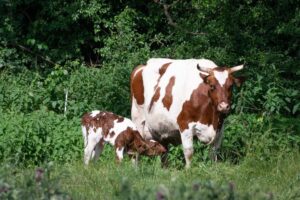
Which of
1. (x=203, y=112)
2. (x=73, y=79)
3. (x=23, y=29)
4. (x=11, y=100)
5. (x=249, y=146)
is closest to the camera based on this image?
(x=249, y=146)

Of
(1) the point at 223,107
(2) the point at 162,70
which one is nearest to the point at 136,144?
(2) the point at 162,70

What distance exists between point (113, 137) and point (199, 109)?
1.50 m

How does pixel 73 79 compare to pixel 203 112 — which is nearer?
pixel 203 112

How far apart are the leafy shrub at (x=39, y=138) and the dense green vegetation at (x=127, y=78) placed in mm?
20

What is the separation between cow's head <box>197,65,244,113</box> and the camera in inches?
409

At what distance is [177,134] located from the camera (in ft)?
37.3

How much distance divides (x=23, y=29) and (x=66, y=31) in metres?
1.18

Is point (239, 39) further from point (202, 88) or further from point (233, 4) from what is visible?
point (202, 88)

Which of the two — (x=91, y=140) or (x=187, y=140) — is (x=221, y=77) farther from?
(x=91, y=140)

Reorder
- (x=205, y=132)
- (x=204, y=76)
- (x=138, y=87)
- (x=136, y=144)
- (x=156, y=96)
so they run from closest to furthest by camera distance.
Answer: (x=204, y=76)
(x=205, y=132)
(x=136, y=144)
(x=156, y=96)
(x=138, y=87)

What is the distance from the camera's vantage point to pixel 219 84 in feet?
34.4

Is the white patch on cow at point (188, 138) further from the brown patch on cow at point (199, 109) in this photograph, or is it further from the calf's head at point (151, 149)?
the calf's head at point (151, 149)

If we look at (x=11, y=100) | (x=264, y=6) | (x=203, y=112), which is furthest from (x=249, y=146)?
(x=264, y=6)

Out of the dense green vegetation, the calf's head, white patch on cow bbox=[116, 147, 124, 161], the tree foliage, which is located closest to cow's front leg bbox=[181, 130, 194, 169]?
the dense green vegetation
